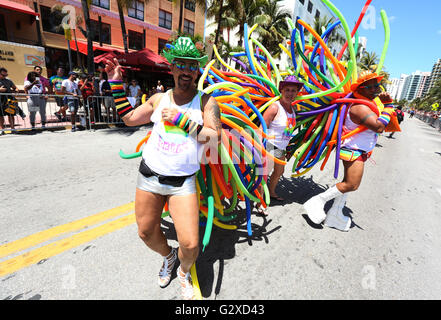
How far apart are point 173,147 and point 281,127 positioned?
1.73 metres

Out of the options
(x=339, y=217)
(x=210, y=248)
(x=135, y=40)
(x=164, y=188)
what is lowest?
(x=210, y=248)

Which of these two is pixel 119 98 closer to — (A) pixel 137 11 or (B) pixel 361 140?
(B) pixel 361 140

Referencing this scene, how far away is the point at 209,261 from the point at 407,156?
909 centimetres

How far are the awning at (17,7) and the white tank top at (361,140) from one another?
2298 cm

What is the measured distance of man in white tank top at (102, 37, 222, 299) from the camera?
1.52m

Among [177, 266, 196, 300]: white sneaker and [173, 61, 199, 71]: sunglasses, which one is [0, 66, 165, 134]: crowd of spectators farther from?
[177, 266, 196, 300]: white sneaker

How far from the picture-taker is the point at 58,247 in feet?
7.11

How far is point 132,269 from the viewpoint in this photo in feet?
6.52

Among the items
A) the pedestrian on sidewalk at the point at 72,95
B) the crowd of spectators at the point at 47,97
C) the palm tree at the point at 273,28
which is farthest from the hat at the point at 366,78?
the palm tree at the point at 273,28

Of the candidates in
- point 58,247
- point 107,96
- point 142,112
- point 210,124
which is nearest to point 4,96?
point 107,96

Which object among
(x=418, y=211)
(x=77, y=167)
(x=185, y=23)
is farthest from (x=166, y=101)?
(x=185, y=23)

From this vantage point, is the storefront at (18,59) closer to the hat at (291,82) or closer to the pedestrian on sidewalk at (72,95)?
the pedestrian on sidewalk at (72,95)

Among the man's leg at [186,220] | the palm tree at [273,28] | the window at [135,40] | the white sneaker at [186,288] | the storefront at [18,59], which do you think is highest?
the palm tree at [273,28]

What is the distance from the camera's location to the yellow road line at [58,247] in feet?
6.31
